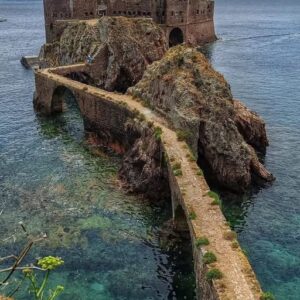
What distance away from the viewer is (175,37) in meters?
122

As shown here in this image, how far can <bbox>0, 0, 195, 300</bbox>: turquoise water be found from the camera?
30672 millimetres

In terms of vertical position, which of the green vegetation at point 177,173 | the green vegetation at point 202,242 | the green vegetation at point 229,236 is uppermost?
the green vegetation at point 177,173

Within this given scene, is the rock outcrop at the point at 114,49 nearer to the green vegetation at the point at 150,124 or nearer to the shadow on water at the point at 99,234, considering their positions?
the shadow on water at the point at 99,234

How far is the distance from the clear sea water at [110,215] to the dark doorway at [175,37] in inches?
2140

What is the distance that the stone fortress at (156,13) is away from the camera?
93.2 m

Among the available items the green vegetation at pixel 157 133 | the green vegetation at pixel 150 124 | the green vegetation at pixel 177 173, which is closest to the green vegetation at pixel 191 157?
the green vegetation at pixel 177 173

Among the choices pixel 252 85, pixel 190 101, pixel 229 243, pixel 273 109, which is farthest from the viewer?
pixel 252 85

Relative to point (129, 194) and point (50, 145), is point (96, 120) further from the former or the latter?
point (129, 194)

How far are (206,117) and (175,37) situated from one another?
82.2 meters

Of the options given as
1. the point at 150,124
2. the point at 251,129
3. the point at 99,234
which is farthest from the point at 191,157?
the point at 251,129

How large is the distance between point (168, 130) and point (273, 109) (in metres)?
28.4

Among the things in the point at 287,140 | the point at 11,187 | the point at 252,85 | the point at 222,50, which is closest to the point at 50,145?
the point at 11,187

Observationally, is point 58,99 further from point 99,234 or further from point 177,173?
point 177,173

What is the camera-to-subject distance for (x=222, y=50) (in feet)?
409
